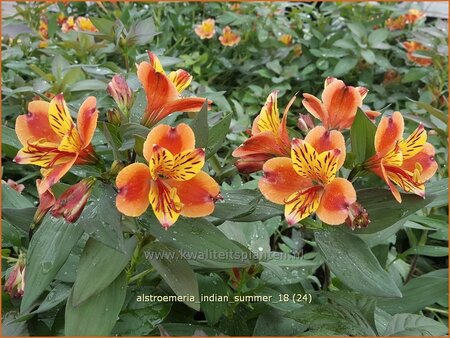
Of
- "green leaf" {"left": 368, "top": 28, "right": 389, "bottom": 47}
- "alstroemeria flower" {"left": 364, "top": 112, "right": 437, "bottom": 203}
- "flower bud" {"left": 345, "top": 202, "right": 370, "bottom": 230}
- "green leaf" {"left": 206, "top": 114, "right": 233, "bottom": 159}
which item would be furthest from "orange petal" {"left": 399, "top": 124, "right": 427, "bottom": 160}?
"green leaf" {"left": 368, "top": 28, "right": 389, "bottom": 47}

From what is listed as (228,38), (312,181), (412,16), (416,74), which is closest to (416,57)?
(416,74)

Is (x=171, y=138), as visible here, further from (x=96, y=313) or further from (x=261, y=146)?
(x=96, y=313)

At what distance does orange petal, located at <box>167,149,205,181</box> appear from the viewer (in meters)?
0.64

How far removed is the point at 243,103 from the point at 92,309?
1.26 metres

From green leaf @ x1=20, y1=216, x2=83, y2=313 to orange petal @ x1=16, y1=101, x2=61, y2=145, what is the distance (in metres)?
0.11

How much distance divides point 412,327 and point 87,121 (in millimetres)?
528

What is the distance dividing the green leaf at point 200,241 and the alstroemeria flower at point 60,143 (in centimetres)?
12

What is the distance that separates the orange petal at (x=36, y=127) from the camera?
70cm

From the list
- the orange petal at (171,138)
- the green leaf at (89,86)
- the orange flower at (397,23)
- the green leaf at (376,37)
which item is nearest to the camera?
the orange petal at (171,138)

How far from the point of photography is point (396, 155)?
688 mm

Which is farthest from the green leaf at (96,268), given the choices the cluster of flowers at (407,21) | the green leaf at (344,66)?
the cluster of flowers at (407,21)

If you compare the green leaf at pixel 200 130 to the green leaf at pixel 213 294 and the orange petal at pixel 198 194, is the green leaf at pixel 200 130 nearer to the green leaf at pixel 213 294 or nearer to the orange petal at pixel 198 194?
the orange petal at pixel 198 194

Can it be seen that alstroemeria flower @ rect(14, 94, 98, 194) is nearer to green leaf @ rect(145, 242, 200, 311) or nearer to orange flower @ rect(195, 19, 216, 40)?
green leaf @ rect(145, 242, 200, 311)

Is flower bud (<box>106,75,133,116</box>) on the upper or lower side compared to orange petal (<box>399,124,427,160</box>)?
upper
